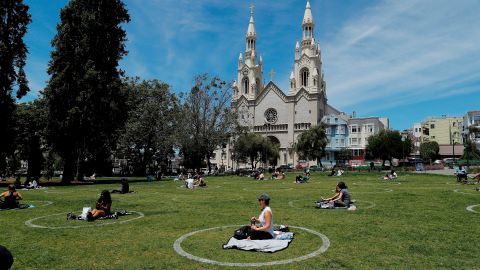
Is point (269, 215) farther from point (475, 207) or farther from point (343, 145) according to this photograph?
point (343, 145)

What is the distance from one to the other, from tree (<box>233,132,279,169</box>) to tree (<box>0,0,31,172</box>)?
176 feet

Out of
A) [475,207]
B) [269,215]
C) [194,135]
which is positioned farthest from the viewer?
[194,135]

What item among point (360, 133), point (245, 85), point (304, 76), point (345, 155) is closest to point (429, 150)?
point (360, 133)

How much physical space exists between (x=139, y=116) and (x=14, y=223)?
51719 millimetres

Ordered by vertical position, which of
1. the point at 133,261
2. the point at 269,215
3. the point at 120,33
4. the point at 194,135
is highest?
the point at 120,33

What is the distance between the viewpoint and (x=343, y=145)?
10456 cm

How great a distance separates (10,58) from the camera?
34.3 m

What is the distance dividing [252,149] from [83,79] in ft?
179

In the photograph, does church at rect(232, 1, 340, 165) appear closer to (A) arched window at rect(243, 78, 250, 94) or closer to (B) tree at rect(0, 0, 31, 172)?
(A) arched window at rect(243, 78, 250, 94)

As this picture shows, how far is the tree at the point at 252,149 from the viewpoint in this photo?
85438 mm

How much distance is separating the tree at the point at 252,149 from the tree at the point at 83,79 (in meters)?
46.0

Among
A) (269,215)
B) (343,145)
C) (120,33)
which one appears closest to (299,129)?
(343,145)

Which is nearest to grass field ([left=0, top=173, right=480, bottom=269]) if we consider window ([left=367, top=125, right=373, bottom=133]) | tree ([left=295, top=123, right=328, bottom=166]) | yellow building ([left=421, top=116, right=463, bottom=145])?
tree ([left=295, top=123, right=328, bottom=166])

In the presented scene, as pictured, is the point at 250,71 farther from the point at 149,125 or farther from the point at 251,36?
the point at 149,125
